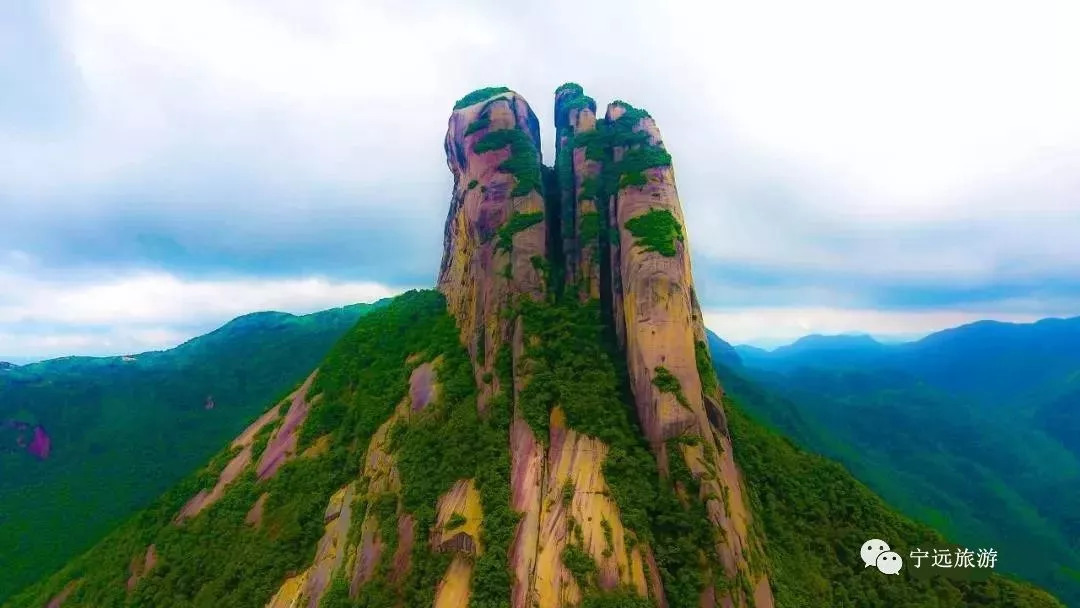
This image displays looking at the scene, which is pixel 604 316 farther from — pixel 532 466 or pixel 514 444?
pixel 532 466

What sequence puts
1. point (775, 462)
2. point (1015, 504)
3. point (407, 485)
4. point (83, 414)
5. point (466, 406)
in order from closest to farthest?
point (407, 485)
point (466, 406)
point (775, 462)
point (83, 414)
point (1015, 504)

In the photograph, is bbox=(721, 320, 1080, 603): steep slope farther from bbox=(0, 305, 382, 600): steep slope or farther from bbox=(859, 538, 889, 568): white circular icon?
bbox=(0, 305, 382, 600): steep slope

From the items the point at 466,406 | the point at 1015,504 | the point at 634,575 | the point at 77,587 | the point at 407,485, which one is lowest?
the point at 1015,504

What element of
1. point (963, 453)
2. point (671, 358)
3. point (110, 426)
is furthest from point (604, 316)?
point (963, 453)

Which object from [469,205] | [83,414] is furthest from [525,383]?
[83,414]

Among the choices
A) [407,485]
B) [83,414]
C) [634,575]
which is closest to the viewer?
[634,575]

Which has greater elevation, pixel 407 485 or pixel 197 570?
pixel 407 485

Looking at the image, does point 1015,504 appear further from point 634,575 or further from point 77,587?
point 77,587

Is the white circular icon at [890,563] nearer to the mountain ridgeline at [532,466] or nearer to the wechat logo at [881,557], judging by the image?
the wechat logo at [881,557]
